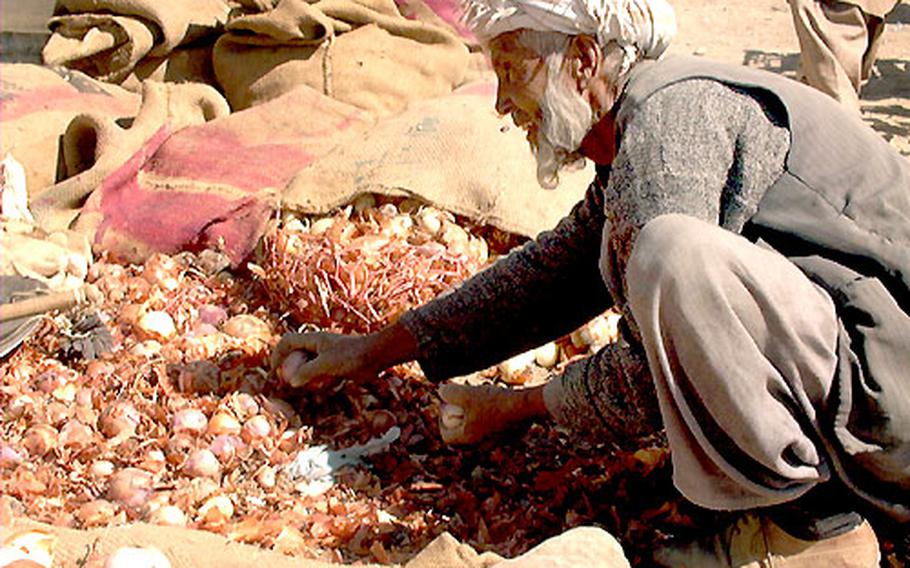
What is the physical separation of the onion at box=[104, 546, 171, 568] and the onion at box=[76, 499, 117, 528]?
47 cm

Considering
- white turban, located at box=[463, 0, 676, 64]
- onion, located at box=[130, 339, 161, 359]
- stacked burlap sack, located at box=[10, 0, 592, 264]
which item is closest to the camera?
white turban, located at box=[463, 0, 676, 64]

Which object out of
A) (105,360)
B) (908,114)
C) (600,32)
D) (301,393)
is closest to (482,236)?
(301,393)

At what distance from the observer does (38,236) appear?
3123 mm

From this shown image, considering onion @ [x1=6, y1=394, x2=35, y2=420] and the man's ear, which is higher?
the man's ear

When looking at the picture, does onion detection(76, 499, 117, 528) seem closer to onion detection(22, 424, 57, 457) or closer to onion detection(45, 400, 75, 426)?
onion detection(22, 424, 57, 457)

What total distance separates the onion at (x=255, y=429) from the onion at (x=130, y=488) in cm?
26

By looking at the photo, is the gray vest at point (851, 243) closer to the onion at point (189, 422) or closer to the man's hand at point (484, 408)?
the man's hand at point (484, 408)

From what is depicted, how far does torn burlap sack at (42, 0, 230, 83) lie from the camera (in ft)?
14.4

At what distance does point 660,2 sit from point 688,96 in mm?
266

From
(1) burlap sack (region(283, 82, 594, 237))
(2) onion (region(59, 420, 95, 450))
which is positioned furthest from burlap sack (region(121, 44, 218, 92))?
(2) onion (region(59, 420, 95, 450))

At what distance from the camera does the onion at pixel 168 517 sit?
7.66 feet

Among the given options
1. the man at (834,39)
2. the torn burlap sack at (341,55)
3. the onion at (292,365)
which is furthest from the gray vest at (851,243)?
the man at (834,39)

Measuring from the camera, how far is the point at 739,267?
1889 millimetres

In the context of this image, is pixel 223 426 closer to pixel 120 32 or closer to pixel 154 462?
pixel 154 462
